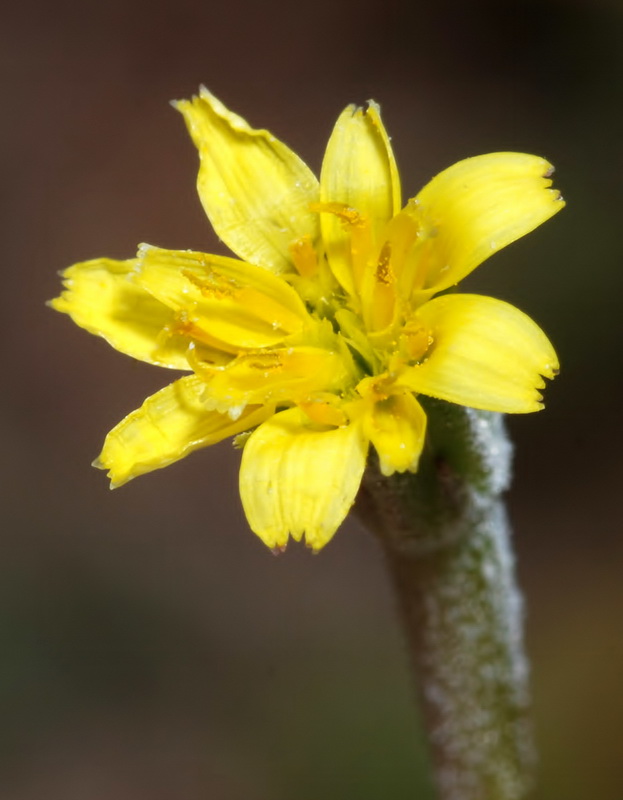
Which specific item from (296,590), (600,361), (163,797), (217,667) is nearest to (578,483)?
(600,361)

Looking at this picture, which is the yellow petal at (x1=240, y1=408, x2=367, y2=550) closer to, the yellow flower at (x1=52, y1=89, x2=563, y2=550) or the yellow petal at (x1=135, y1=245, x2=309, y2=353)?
the yellow flower at (x1=52, y1=89, x2=563, y2=550)

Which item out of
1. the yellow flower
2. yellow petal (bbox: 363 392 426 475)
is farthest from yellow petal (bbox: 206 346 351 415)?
yellow petal (bbox: 363 392 426 475)

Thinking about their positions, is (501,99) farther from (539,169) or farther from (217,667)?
(539,169)

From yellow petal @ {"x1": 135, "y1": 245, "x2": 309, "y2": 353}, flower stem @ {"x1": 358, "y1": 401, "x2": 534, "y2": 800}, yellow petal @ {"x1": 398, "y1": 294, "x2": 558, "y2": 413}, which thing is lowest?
flower stem @ {"x1": 358, "y1": 401, "x2": 534, "y2": 800}

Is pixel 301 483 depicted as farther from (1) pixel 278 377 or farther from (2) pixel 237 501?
(2) pixel 237 501

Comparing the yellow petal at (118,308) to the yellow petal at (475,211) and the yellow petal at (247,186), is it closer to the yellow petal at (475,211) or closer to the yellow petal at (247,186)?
the yellow petal at (247,186)
